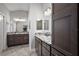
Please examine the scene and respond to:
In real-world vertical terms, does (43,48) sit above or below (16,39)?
above

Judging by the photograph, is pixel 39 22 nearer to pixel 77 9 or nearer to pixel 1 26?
pixel 1 26

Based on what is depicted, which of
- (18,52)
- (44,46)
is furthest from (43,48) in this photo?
(18,52)

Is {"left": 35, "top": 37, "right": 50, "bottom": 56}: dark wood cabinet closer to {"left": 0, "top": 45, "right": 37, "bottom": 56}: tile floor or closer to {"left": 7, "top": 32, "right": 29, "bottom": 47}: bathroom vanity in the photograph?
{"left": 0, "top": 45, "right": 37, "bottom": 56}: tile floor

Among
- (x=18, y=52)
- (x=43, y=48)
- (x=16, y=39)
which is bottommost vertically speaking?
(x=18, y=52)

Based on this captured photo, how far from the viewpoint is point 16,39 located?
614 cm

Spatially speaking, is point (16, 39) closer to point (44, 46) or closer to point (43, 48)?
point (43, 48)

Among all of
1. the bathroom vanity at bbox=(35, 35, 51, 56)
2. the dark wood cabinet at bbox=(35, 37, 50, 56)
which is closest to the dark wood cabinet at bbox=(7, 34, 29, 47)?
the dark wood cabinet at bbox=(35, 37, 50, 56)

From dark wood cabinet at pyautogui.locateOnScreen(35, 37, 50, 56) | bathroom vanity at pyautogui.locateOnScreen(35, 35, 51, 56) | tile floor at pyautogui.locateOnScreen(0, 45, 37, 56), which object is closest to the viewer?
bathroom vanity at pyautogui.locateOnScreen(35, 35, 51, 56)

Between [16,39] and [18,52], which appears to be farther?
[16,39]

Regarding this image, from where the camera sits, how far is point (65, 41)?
3.51ft

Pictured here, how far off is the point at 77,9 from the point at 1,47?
4.22m

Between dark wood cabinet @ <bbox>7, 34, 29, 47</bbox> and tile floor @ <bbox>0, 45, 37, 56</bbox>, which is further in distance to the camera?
dark wood cabinet @ <bbox>7, 34, 29, 47</bbox>

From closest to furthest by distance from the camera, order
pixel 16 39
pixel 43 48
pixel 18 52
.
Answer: pixel 43 48 < pixel 18 52 < pixel 16 39

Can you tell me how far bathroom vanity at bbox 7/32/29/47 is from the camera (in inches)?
225
